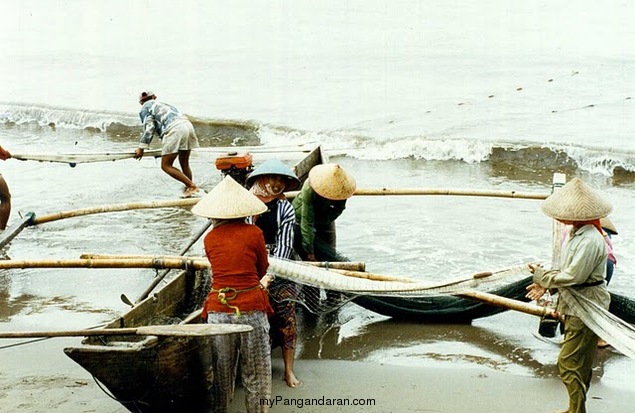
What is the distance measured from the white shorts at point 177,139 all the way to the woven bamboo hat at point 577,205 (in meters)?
5.46

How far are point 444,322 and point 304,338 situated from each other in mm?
1036

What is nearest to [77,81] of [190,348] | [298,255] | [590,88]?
[590,88]

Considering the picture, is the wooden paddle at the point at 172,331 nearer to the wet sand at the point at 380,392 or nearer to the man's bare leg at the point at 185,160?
the wet sand at the point at 380,392

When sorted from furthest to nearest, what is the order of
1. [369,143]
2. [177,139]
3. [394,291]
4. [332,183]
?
[369,143]
[177,139]
[332,183]
[394,291]

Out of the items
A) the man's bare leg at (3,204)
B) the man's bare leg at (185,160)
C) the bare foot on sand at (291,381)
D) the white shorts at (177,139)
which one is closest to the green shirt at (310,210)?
the bare foot on sand at (291,381)

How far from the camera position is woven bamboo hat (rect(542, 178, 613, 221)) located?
4117 mm

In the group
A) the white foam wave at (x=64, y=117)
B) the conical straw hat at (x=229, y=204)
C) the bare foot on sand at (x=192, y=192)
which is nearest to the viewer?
the conical straw hat at (x=229, y=204)

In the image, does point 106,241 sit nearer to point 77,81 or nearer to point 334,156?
point 334,156

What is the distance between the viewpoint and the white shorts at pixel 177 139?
8922 millimetres

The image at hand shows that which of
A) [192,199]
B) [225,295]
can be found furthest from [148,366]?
[192,199]

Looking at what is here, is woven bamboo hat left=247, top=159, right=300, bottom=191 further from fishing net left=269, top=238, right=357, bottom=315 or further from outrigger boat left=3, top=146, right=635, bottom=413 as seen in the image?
outrigger boat left=3, top=146, right=635, bottom=413

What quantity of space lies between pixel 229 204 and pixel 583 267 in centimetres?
182

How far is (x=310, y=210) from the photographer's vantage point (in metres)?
5.48

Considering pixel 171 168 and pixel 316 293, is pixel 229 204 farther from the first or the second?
pixel 171 168
